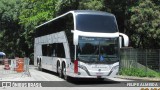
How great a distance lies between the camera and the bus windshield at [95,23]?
20938 millimetres

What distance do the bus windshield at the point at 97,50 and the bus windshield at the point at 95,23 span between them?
1.86 feet

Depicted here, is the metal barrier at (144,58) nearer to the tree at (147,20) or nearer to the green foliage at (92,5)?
the tree at (147,20)

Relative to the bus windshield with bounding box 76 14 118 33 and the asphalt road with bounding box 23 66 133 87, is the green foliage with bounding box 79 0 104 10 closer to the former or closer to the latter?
the asphalt road with bounding box 23 66 133 87

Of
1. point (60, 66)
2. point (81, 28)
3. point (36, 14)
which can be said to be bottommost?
point (60, 66)

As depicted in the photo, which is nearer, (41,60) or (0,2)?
(41,60)

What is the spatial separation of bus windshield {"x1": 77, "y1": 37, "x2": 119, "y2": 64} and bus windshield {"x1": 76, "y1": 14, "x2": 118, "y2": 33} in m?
0.57

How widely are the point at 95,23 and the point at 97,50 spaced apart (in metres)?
1.60

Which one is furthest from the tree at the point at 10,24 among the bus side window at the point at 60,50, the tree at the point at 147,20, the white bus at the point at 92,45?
the white bus at the point at 92,45

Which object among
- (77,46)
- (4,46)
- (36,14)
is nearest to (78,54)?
(77,46)

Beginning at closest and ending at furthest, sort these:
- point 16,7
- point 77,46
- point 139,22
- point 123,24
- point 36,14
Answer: point 77,46, point 139,22, point 123,24, point 36,14, point 16,7

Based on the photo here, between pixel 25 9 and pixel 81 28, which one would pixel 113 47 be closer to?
pixel 81 28

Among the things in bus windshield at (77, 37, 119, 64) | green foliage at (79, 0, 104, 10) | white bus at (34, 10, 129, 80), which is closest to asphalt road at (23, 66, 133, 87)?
white bus at (34, 10, 129, 80)

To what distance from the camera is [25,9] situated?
174 feet

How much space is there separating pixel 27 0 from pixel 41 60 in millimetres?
20915
